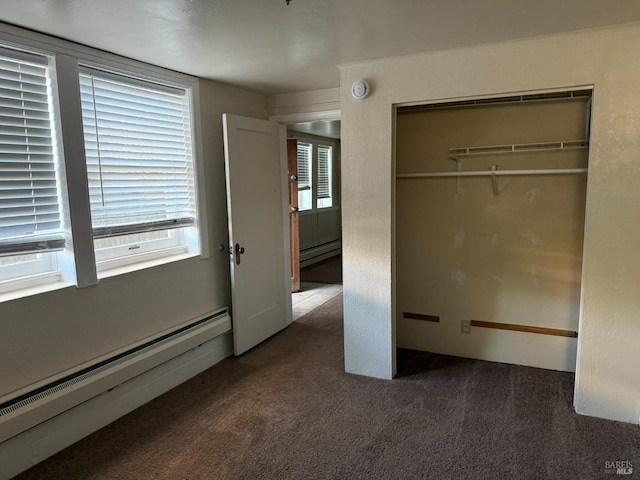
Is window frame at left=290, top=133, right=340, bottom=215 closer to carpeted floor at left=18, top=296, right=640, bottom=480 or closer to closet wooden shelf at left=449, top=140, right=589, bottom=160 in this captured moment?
closet wooden shelf at left=449, top=140, right=589, bottom=160

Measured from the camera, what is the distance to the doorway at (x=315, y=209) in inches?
228

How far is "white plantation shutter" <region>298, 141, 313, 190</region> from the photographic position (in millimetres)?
7312

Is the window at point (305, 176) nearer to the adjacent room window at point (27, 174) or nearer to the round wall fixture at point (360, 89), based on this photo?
the round wall fixture at point (360, 89)

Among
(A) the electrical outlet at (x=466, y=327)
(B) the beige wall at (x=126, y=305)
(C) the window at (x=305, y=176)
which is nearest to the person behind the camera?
(B) the beige wall at (x=126, y=305)

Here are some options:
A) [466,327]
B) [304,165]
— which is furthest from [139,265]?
[304,165]

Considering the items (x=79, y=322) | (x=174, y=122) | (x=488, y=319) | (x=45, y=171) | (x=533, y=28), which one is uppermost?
(x=533, y=28)

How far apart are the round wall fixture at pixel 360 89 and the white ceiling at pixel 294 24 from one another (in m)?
0.15

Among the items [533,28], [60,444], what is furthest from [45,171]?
[533,28]

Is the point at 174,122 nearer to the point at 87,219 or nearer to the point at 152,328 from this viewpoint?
the point at 87,219

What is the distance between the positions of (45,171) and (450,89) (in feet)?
7.78

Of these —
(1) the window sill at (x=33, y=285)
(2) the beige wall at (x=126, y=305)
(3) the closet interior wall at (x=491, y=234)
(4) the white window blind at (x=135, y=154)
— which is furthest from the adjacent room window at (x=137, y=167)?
(3) the closet interior wall at (x=491, y=234)

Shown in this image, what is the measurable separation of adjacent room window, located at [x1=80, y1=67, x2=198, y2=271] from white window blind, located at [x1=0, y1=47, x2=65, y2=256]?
8.8 inches

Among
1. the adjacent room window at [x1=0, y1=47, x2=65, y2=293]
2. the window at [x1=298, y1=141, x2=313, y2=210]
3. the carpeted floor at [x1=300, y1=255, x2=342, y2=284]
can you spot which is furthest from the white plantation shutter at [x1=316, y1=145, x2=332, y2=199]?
the adjacent room window at [x1=0, y1=47, x2=65, y2=293]

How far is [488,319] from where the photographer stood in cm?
337
